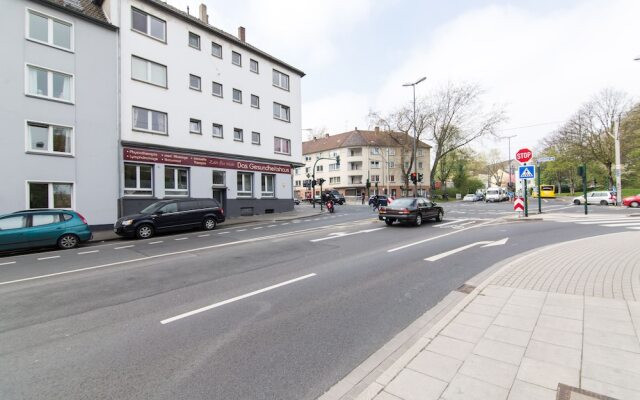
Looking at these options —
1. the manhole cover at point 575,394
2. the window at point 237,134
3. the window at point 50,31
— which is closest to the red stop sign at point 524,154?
the manhole cover at point 575,394

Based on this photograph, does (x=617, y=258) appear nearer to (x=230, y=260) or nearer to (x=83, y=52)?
(x=230, y=260)

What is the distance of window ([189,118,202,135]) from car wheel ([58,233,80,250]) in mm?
10896

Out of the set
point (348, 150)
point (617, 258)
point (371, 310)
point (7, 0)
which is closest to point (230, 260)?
point (371, 310)

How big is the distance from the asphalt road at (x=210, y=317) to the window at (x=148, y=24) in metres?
15.7

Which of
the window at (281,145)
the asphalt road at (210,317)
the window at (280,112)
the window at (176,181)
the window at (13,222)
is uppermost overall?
the window at (280,112)

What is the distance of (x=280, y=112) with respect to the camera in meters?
27.8

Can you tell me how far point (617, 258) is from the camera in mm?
7012

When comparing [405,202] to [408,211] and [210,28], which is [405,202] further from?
[210,28]

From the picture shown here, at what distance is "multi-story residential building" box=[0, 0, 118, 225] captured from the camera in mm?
14359

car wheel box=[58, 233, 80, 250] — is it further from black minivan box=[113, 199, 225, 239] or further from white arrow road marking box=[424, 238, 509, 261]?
white arrow road marking box=[424, 238, 509, 261]

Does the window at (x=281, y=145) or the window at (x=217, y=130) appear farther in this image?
the window at (x=281, y=145)

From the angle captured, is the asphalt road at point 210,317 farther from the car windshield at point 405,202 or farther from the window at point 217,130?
the window at point 217,130

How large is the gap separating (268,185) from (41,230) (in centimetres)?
1652

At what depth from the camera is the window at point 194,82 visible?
21.3 m
